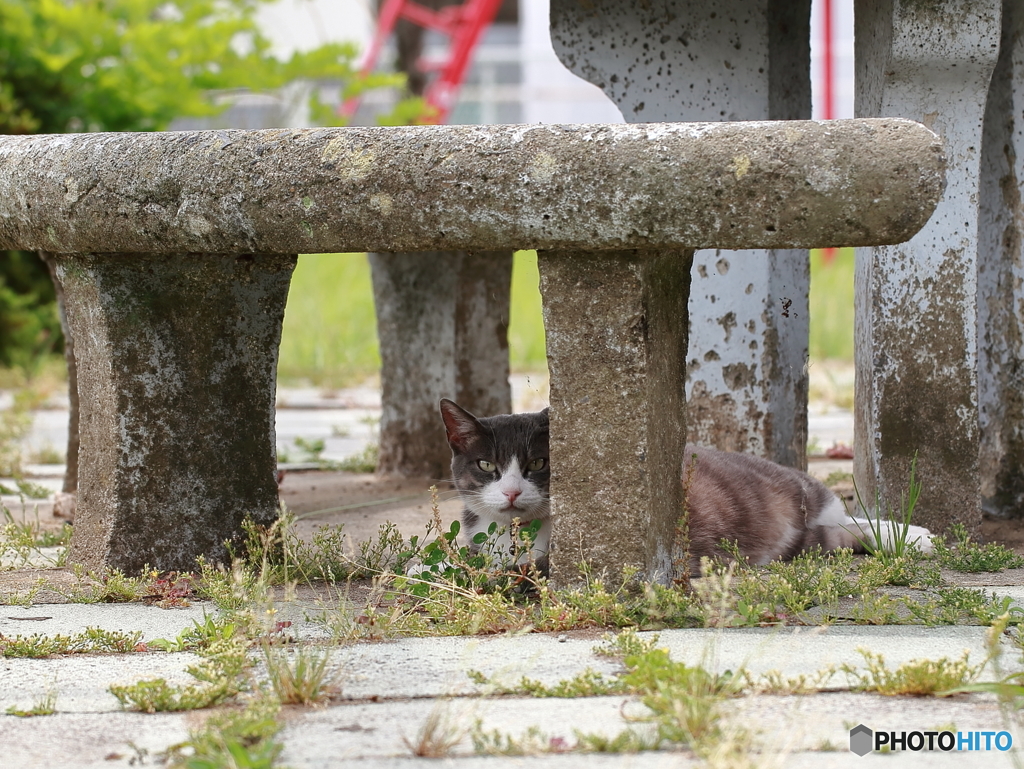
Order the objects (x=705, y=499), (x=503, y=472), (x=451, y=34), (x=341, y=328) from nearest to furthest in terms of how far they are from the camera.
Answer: (x=705, y=499)
(x=503, y=472)
(x=341, y=328)
(x=451, y=34)

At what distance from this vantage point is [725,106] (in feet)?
11.9

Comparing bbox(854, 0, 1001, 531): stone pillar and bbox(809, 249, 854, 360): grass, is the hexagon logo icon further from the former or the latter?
bbox(809, 249, 854, 360): grass

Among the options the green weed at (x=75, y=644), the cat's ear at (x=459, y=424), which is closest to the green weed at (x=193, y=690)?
the green weed at (x=75, y=644)

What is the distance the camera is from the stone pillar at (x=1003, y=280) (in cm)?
327

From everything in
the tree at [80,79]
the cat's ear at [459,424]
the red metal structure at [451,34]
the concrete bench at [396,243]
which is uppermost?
the red metal structure at [451,34]

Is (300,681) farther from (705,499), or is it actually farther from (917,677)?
(705,499)

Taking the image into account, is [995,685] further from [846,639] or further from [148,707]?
[148,707]

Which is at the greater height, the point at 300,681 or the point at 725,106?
the point at 725,106

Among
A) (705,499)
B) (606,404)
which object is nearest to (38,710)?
(606,404)

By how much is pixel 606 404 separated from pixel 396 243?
0.52m

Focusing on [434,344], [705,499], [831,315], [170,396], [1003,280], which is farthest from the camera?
[831,315]

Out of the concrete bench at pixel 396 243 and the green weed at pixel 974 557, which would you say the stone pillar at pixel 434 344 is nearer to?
the concrete bench at pixel 396 243

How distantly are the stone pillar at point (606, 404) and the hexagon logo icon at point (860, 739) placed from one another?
697 mm

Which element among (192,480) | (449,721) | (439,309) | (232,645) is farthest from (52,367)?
(449,721)
